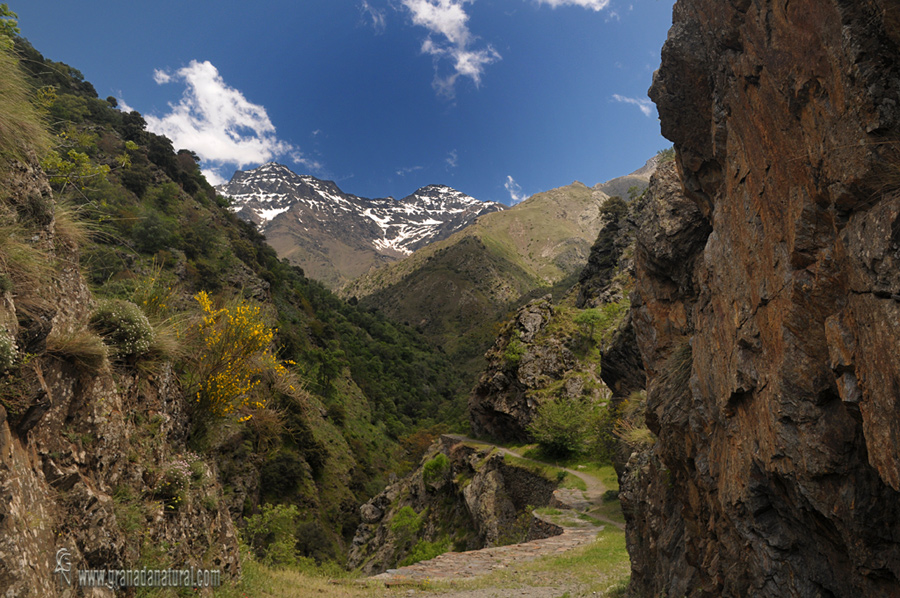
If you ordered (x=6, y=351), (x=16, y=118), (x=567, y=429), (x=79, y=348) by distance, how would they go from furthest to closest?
(x=567, y=429) < (x=79, y=348) < (x=16, y=118) < (x=6, y=351)

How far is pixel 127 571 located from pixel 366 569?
96.6ft

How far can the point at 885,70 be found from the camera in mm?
3564

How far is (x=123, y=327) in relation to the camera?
6.30 m

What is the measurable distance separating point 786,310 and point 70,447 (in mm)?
8296

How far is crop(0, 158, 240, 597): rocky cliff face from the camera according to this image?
12.9ft

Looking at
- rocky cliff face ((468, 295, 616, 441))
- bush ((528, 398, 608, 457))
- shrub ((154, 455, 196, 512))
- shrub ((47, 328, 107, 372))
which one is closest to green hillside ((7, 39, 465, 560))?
shrub ((47, 328, 107, 372))

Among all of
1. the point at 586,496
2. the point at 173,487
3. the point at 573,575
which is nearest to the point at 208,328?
the point at 173,487

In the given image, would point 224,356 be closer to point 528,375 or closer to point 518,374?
point 528,375

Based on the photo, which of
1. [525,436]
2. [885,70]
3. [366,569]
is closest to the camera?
[885,70]

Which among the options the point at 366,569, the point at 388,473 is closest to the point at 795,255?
the point at 366,569

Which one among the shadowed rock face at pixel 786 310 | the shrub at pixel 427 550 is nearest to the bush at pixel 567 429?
the shrub at pixel 427 550

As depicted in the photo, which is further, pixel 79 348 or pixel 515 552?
pixel 515 552

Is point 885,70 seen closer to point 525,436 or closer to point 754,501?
point 754,501

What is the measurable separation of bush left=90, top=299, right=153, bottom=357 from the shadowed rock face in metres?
8.64
